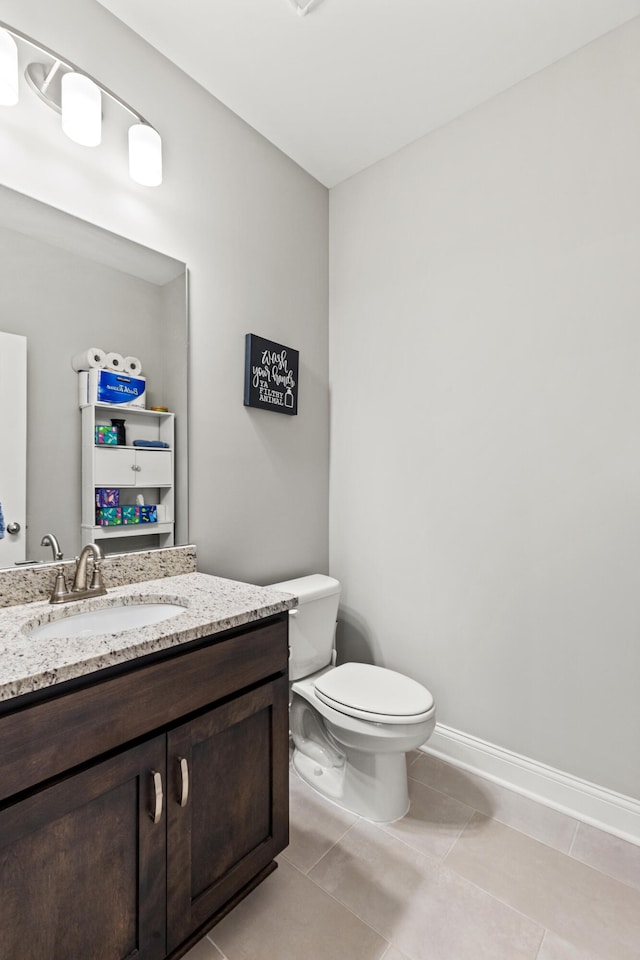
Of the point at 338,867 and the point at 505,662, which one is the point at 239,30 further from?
the point at 338,867

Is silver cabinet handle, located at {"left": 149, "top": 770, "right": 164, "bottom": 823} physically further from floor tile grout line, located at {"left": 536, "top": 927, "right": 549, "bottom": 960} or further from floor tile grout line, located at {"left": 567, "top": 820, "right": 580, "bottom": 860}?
floor tile grout line, located at {"left": 567, "top": 820, "right": 580, "bottom": 860}

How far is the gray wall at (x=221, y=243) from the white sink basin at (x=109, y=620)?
16.6 inches

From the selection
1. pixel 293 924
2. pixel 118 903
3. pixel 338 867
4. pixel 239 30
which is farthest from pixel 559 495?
pixel 239 30

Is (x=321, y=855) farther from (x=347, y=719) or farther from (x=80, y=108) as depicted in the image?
(x=80, y=108)

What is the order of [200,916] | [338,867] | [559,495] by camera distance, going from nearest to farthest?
[200,916] → [338,867] → [559,495]

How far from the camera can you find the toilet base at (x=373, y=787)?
161 cm

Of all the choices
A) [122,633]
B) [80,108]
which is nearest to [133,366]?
[80,108]

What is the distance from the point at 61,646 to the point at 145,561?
0.63m

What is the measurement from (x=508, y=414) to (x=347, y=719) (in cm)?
125

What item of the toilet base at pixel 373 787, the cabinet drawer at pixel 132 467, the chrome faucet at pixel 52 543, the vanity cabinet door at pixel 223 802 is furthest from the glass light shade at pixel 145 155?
the toilet base at pixel 373 787

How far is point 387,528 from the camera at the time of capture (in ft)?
7.11

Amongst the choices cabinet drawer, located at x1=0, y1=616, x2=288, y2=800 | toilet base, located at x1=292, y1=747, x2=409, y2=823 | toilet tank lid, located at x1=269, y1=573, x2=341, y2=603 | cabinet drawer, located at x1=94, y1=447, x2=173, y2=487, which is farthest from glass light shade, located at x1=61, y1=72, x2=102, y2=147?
toilet base, located at x1=292, y1=747, x2=409, y2=823

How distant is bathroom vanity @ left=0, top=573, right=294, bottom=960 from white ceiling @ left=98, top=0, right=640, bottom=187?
186 cm

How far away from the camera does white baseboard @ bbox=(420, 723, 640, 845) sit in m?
1.56
